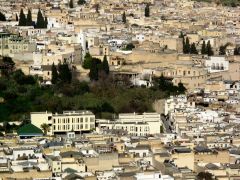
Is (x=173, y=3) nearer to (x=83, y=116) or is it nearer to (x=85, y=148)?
(x=83, y=116)

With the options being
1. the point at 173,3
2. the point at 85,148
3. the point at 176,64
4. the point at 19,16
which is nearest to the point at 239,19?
the point at 173,3

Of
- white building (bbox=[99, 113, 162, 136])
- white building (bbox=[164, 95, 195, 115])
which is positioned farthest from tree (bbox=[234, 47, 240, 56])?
white building (bbox=[99, 113, 162, 136])

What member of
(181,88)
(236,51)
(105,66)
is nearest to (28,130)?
(105,66)

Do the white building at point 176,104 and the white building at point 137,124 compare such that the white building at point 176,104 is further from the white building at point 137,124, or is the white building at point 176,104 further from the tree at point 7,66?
the tree at point 7,66

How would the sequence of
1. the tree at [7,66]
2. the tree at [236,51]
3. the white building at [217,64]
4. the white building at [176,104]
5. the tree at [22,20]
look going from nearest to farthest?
1. the white building at [176,104]
2. the tree at [7,66]
3. the white building at [217,64]
4. the tree at [236,51]
5. the tree at [22,20]

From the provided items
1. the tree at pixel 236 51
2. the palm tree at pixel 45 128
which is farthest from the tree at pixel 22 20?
the palm tree at pixel 45 128
